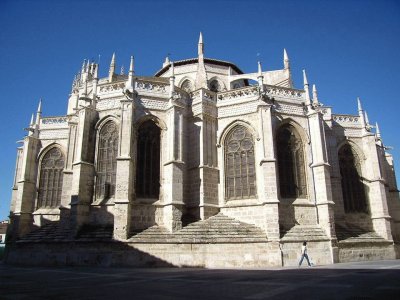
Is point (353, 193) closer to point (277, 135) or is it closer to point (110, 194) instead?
point (277, 135)

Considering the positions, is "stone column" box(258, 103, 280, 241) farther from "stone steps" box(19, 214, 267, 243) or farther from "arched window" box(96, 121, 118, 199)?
"arched window" box(96, 121, 118, 199)

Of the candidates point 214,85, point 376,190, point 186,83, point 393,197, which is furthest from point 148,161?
point 393,197

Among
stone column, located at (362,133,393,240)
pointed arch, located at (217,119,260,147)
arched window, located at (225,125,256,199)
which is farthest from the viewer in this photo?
stone column, located at (362,133,393,240)

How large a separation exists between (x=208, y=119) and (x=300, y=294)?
14.3 meters

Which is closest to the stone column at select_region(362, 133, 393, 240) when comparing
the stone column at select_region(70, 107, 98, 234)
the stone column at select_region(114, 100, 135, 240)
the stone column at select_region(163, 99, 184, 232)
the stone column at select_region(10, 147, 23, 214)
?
the stone column at select_region(163, 99, 184, 232)

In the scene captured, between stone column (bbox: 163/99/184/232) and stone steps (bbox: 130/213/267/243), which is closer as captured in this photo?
stone steps (bbox: 130/213/267/243)

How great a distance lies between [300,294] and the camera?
22.5 ft

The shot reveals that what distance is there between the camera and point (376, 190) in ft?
74.0

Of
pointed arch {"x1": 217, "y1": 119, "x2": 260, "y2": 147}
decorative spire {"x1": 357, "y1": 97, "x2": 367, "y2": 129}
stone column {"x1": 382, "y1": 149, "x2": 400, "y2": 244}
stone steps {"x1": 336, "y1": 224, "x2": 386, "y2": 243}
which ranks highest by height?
decorative spire {"x1": 357, "y1": 97, "x2": 367, "y2": 129}

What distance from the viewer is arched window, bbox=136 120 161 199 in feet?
60.0

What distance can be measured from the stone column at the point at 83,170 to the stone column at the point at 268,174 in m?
9.84

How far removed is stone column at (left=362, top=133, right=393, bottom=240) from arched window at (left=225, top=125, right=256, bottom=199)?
9.96 meters

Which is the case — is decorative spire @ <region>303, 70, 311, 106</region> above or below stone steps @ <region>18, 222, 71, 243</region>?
above

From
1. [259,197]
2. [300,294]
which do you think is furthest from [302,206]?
[300,294]
